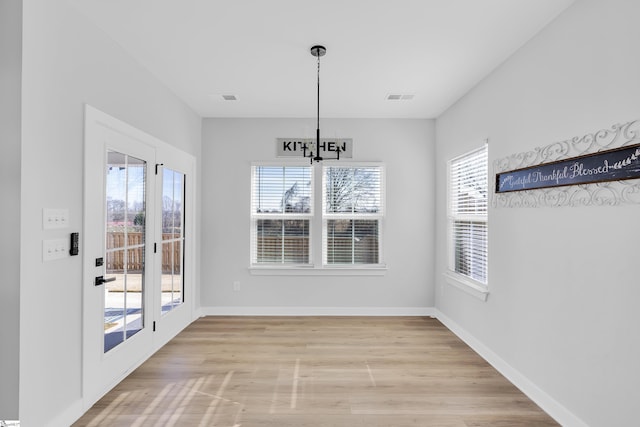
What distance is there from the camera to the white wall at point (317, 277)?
15.5 feet

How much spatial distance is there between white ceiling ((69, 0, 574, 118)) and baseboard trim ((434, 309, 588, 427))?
8.59 ft

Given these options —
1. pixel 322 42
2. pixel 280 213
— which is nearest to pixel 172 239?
pixel 280 213

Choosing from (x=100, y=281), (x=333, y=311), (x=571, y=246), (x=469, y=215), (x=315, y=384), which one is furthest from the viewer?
(x=333, y=311)

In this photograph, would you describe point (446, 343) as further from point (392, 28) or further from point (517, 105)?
point (392, 28)

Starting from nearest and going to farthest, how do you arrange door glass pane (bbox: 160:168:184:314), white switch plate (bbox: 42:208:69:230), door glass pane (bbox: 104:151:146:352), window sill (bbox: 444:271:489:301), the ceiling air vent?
white switch plate (bbox: 42:208:69:230) < door glass pane (bbox: 104:151:146:352) < window sill (bbox: 444:271:489:301) < door glass pane (bbox: 160:168:184:314) < the ceiling air vent

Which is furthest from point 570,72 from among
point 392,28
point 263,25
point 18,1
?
point 18,1

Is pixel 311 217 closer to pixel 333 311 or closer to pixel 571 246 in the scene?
pixel 333 311

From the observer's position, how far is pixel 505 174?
297cm

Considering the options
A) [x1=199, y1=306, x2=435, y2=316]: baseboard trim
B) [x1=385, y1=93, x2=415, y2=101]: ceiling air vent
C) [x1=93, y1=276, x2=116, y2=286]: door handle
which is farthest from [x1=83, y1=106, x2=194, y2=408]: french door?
[x1=385, y1=93, x2=415, y2=101]: ceiling air vent

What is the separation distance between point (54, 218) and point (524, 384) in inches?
138

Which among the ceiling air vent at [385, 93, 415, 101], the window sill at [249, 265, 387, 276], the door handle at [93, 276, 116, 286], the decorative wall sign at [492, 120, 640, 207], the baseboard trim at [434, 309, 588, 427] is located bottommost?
the baseboard trim at [434, 309, 588, 427]

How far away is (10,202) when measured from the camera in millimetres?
1846

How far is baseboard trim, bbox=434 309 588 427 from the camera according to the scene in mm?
2250

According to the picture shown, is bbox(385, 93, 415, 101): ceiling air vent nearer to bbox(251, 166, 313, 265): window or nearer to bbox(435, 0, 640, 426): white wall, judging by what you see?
bbox(435, 0, 640, 426): white wall
